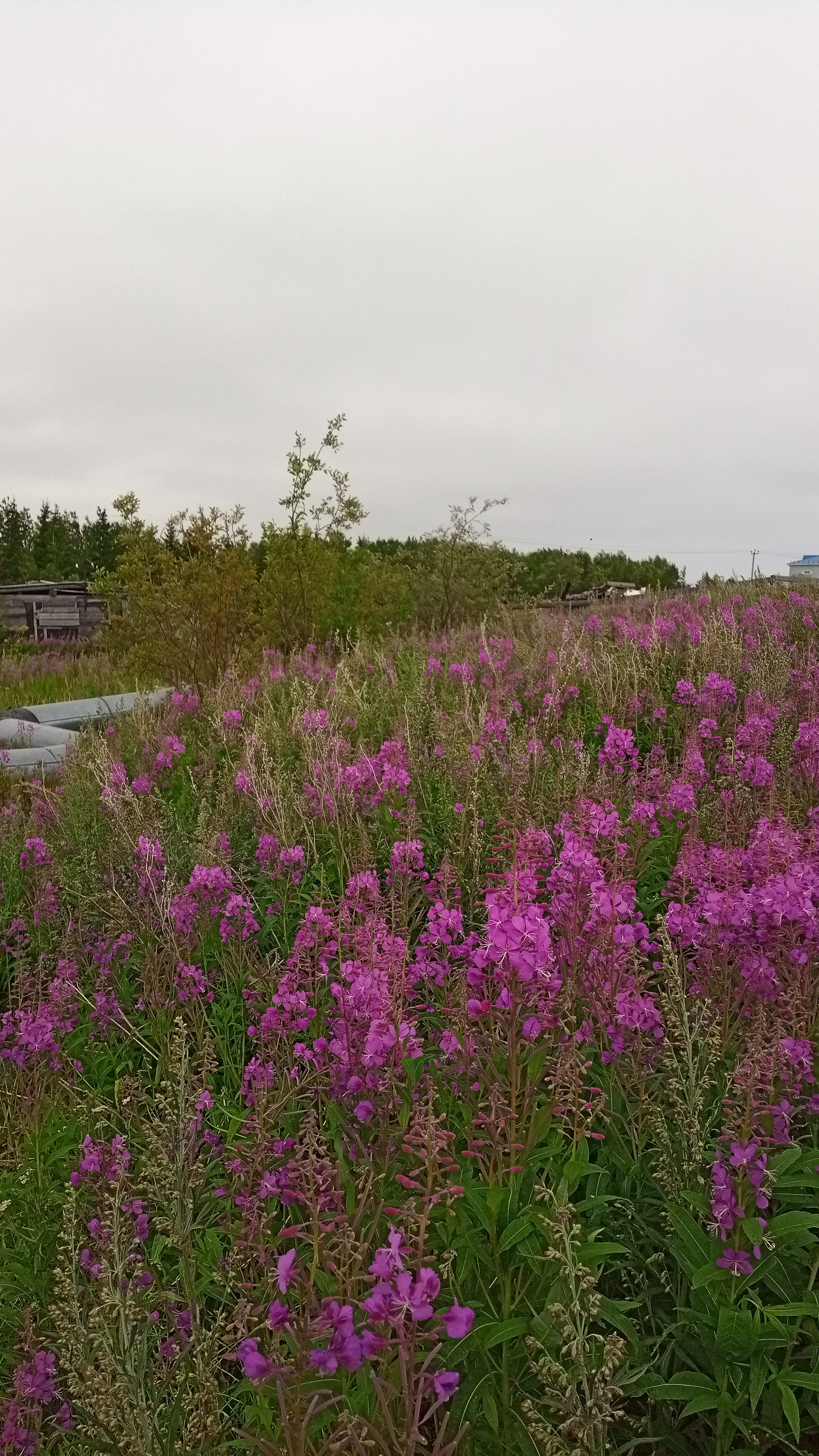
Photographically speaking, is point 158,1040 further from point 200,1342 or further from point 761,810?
point 761,810

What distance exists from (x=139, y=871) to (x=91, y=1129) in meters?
1.54

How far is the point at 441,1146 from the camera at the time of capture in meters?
1.39

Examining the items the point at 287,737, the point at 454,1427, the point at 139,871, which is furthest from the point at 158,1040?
the point at 287,737

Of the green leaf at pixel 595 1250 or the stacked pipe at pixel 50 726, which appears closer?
the green leaf at pixel 595 1250

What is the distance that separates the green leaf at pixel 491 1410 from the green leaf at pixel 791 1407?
52 centimetres

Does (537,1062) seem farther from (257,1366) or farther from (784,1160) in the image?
(257,1366)

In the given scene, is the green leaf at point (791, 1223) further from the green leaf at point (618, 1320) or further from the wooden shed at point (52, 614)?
the wooden shed at point (52, 614)

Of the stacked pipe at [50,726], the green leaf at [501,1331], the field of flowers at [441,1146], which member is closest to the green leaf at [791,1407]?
the field of flowers at [441,1146]

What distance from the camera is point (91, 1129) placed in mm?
2957

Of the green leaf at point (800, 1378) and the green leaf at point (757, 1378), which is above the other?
the green leaf at point (800, 1378)

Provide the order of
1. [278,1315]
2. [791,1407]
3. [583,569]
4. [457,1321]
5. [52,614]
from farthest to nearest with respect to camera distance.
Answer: [583,569], [52,614], [791,1407], [278,1315], [457,1321]

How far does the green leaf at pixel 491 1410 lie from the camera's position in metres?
1.64

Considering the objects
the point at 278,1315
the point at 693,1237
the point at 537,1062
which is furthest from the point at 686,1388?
the point at 278,1315

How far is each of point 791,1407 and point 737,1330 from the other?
0.15 metres
